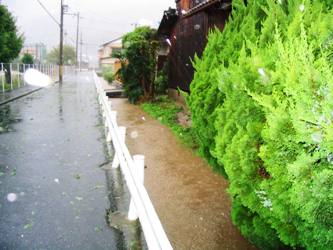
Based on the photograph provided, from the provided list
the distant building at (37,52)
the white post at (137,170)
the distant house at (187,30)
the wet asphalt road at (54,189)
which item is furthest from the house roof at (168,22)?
the distant building at (37,52)

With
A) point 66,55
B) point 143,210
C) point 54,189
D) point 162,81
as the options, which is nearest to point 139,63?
point 162,81

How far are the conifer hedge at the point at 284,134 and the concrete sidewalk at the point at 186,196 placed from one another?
0.95 m

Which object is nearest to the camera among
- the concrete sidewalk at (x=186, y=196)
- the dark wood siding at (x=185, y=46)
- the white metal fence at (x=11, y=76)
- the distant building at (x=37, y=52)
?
the concrete sidewalk at (x=186, y=196)

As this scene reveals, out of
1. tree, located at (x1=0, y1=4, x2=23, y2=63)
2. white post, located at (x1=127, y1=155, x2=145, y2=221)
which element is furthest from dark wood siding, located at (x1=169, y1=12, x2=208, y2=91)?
tree, located at (x1=0, y1=4, x2=23, y2=63)

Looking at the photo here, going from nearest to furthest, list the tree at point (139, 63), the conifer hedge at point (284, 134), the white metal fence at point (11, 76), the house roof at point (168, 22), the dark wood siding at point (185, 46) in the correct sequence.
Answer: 1. the conifer hedge at point (284, 134)
2. the dark wood siding at point (185, 46)
3. the house roof at point (168, 22)
4. the tree at point (139, 63)
5. the white metal fence at point (11, 76)

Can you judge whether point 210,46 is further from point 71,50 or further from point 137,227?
point 71,50

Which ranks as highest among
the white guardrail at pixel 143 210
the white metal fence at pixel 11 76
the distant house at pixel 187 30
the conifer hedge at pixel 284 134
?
the distant house at pixel 187 30

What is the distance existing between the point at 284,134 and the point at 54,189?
4.51 metres

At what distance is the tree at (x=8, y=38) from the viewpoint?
2573cm

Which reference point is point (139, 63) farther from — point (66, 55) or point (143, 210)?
point (66, 55)

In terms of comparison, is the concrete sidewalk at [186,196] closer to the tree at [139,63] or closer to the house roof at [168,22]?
the tree at [139,63]

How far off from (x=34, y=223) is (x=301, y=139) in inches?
151

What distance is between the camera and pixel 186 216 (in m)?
5.13

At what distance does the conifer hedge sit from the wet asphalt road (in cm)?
187
